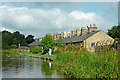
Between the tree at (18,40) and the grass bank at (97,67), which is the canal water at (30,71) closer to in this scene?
the grass bank at (97,67)

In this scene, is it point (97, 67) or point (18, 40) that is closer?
point (97, 67)

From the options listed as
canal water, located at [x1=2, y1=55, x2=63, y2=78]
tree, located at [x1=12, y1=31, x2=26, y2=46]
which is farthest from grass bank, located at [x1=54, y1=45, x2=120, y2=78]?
tree, located at [x1=12, y1=31, x2=26, y2=46]

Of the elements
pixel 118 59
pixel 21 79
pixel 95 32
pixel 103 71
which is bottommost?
pixel 21 79

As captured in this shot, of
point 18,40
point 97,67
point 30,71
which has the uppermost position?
point 18,40

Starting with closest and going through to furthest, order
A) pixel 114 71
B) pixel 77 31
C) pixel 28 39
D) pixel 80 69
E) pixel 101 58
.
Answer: pixel 114 71
pixel 101 58
pixel 80 69
pixel 77 31
pixel 28 39

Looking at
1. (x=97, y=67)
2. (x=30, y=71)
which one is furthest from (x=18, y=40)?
(x=97, y=67)

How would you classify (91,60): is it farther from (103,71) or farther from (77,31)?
(77,31)

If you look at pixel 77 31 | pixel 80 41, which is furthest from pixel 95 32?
pixel 77 31

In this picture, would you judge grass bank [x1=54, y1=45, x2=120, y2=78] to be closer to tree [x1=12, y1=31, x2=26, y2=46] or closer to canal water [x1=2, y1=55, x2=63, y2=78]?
→ canal water [x1=2, y1=55, x2=63, y2=78]

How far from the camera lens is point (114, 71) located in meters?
10.9

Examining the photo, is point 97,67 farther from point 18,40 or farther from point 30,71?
point 18,40

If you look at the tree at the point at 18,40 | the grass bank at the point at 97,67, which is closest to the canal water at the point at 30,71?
the grass bank at the point at 97,67

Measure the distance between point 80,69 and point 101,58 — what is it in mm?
1756

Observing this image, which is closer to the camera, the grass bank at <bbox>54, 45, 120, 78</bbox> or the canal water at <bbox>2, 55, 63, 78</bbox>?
the grass bank at <bbox>54, 45, 120, 78</bbox>
